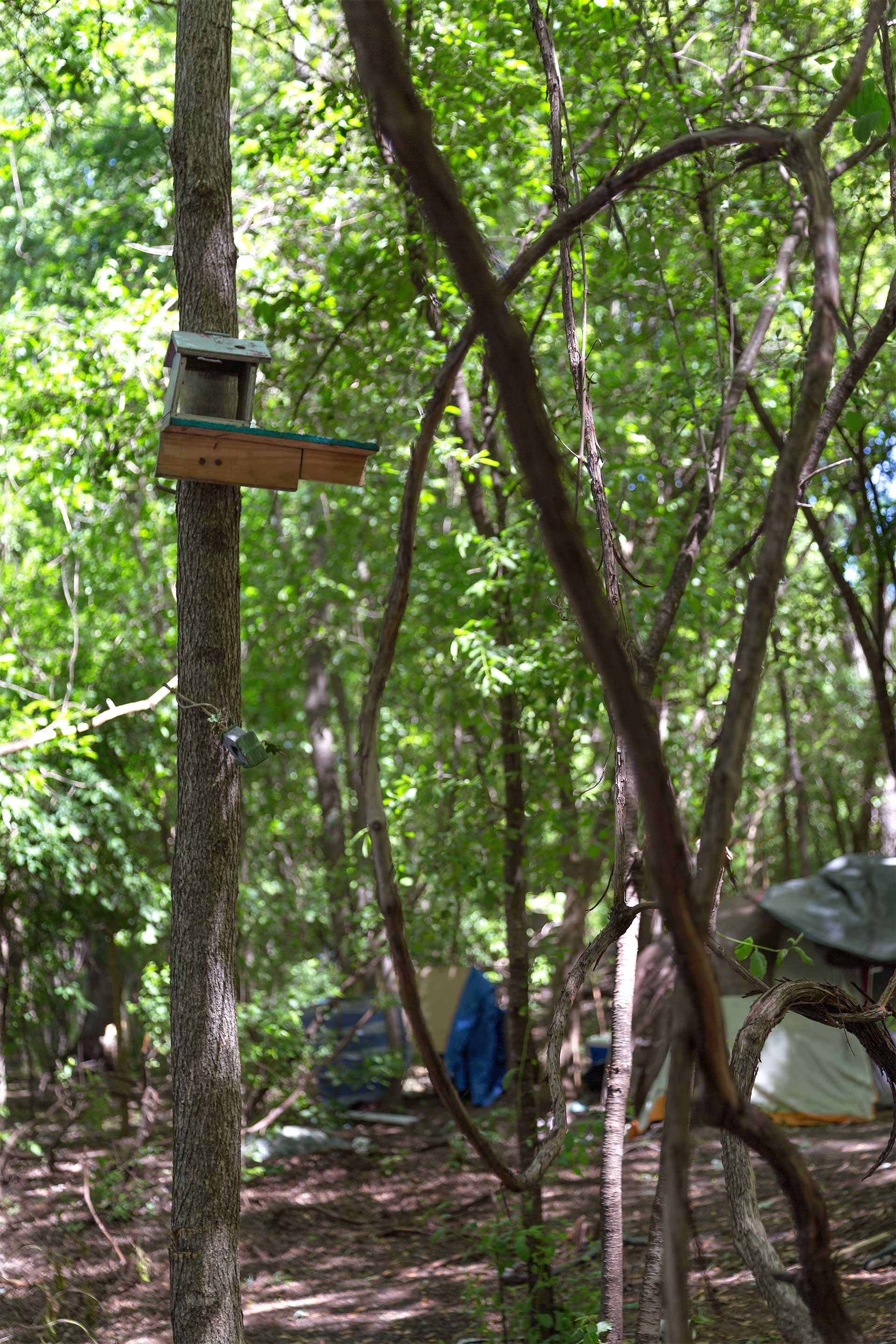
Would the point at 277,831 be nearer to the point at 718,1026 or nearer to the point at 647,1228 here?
the point at 647,1228

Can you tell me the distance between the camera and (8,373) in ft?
20.3

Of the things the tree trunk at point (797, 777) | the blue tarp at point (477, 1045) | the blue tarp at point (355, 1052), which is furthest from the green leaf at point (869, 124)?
the blue tarp at point (477, 1045)

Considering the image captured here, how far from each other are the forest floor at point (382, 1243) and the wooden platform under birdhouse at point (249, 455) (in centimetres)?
Answer: 244

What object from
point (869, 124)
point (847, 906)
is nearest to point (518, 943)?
point (869, 124)

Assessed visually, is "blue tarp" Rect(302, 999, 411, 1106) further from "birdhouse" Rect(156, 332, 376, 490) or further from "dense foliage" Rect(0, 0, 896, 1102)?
"birdhouse" Rect(156, 332, 376, 490)

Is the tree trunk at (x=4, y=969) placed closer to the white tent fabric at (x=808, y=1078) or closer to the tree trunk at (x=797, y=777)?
the white tent fabric at (x=808, y=1078)

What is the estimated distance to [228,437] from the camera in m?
3.24

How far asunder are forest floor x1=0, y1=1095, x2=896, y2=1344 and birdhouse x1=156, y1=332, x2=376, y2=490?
246cm

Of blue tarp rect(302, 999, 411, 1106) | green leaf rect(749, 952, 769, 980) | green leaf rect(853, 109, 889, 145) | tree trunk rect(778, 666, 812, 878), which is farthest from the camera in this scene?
tree trunk rect(778, 666, 812, 878)

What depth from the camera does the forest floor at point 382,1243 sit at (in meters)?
4.69

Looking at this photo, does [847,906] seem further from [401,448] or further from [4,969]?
[4,969]

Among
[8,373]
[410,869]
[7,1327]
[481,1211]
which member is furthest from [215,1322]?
[8,373]

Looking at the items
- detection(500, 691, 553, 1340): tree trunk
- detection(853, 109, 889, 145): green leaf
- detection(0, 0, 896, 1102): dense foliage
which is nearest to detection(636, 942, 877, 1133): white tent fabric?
detection(0, 0, 896, 1102): dense foliage

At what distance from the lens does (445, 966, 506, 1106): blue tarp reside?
33.5 feet
